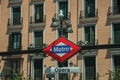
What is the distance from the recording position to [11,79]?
48188 millimetres

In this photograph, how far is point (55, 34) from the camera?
1809 inches

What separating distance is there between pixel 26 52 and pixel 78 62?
7061mm

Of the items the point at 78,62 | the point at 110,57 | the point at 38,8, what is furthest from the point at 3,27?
the point at 110,57

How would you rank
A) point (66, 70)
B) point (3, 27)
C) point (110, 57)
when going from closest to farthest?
point (66, 70) → point (110, 57) → point (3, 27)

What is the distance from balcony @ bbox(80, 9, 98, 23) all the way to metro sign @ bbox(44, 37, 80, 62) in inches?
1020

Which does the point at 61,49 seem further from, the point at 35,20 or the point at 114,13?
the point at 35,20

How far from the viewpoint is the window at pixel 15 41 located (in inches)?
1914

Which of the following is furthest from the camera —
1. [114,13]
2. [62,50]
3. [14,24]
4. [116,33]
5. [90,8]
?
[14,24]

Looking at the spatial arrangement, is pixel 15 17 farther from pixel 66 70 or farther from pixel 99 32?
pixel 66 70

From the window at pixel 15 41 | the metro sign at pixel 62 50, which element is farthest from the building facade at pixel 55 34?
the metro sign at pixel 62 50

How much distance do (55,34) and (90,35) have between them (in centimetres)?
455

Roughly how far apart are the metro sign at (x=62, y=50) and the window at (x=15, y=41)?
103 feet

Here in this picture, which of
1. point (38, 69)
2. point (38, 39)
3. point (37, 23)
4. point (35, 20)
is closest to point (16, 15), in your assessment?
point (35, 20)

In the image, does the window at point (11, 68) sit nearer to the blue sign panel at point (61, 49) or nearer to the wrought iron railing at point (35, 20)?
the wrought iron railing at point (35, 20)
